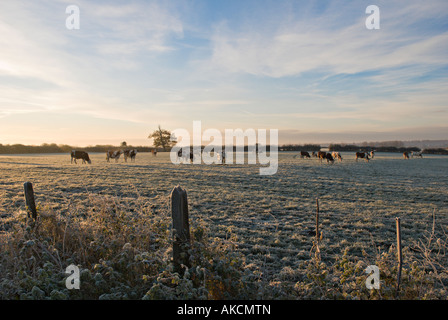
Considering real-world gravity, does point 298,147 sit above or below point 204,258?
above

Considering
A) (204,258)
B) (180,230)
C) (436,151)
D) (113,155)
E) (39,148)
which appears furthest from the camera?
(39,148)

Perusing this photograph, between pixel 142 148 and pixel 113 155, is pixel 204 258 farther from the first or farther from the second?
pixel 142 148

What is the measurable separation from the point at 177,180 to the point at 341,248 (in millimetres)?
12718

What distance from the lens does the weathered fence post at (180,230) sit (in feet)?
11.6

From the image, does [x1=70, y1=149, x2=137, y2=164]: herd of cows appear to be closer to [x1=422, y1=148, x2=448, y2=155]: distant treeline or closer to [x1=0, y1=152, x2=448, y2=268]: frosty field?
[x1=0, y1=152, x2=448, y2=268]: frosty field

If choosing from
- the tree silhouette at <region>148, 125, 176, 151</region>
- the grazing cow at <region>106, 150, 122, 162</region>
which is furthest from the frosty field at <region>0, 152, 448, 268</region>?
the tree silhouette at <region>148, 125, 176, 151</region>

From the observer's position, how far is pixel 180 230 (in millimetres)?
3566

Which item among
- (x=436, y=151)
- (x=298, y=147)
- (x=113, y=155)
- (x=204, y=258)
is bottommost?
(x=204, y=258)

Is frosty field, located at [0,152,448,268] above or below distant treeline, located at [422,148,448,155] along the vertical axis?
below

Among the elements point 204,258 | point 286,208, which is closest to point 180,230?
point 204,258

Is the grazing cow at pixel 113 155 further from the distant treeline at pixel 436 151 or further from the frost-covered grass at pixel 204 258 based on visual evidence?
the distant treeline at pixel 436 151

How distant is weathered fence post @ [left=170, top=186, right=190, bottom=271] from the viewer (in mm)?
3523
